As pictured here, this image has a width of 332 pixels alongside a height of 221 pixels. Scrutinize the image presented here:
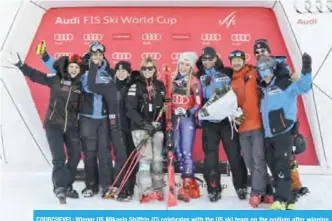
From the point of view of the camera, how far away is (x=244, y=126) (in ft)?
14.2

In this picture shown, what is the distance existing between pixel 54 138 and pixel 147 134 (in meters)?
0.72

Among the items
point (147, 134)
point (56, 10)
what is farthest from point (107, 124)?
point (56, 10)

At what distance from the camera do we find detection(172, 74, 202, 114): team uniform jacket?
444cm

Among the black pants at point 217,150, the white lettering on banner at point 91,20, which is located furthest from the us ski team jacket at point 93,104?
the white lettering on banner at point 91,20

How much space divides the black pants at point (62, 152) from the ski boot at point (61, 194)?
3cm

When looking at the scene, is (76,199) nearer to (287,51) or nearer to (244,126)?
(244,126)

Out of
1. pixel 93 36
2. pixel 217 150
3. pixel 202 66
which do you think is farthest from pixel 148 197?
pixel 93 36

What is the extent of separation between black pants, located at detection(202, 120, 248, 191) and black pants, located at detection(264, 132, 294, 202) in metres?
0.35

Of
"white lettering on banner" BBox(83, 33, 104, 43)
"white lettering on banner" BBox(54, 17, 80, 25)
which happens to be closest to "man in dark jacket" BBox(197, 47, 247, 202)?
"white lettering on banner" BBox(83, 33, 104, 43)

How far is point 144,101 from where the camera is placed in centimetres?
442

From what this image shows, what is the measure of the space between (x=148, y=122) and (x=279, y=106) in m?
0.99

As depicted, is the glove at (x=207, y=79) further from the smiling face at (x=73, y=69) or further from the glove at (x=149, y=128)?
the smiling face at (x=73, y=69)

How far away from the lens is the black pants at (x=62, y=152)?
4383 mm

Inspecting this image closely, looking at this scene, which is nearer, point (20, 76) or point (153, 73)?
point (153, 73)
